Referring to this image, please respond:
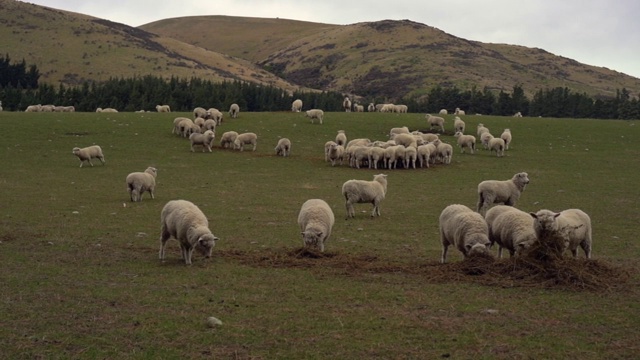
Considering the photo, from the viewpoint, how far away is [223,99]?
71.9m

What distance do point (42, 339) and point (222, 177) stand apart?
24.1 meters

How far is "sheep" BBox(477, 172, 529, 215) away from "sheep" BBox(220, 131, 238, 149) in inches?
954

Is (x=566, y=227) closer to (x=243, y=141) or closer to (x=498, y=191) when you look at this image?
(x=498, y=191)

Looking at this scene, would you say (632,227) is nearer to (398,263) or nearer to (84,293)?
(398,263)

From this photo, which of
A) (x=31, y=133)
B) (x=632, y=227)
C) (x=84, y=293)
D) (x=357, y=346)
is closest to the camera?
(x=357, y=346)

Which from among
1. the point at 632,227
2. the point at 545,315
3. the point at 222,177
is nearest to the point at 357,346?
the point at 545,315

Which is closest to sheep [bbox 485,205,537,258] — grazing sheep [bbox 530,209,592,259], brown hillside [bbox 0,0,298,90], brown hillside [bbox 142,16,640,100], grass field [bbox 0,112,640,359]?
grazing sheep [bbox 530,209,592,259]

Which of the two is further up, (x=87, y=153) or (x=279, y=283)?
(x=87, y=153)

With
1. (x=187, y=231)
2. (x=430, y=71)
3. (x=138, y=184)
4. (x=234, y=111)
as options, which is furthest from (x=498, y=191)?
(x=430, y=71)

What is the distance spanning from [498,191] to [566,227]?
→ 8.39 meters

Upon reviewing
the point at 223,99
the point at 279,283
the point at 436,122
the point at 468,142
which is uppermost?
the point at 223,99

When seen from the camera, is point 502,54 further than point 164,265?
Yes

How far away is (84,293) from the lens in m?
11.6

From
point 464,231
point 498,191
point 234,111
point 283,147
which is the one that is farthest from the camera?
point 234,111
